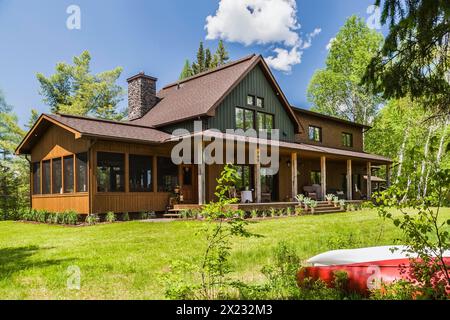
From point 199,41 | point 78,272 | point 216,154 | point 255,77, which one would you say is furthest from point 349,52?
point 78,272

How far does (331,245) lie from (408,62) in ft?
12.1

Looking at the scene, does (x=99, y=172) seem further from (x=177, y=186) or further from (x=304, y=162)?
(x=304, y=162)

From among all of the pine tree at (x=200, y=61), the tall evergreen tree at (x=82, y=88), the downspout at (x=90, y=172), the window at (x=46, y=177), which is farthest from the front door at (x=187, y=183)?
the pine tree at (x=200, y=61)

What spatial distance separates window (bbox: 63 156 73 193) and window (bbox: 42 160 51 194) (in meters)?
2.03

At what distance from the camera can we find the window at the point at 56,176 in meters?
18.5

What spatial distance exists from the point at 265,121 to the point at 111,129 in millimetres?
8313

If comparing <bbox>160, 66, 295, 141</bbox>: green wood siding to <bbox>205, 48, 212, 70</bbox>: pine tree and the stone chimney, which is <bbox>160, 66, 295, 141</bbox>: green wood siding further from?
<bbox>205, 48, 212, 70</bbox>: pine tree

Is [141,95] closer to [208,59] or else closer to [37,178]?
[37,178]

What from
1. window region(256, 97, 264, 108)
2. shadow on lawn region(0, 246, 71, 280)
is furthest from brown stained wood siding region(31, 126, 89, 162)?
window region(256, 97, 264, 108)

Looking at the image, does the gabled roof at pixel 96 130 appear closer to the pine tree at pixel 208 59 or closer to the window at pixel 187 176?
the window at pixel 187 176

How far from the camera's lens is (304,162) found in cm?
2452

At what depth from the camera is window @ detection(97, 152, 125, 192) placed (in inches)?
640

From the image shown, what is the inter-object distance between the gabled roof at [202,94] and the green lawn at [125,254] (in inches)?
292

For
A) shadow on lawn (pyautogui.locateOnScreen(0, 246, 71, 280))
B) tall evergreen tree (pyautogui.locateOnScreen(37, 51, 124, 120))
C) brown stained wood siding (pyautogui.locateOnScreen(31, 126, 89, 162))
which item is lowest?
shadow on lawn (pyautogui.locateOnScreen(0, 246, 71, 280))
